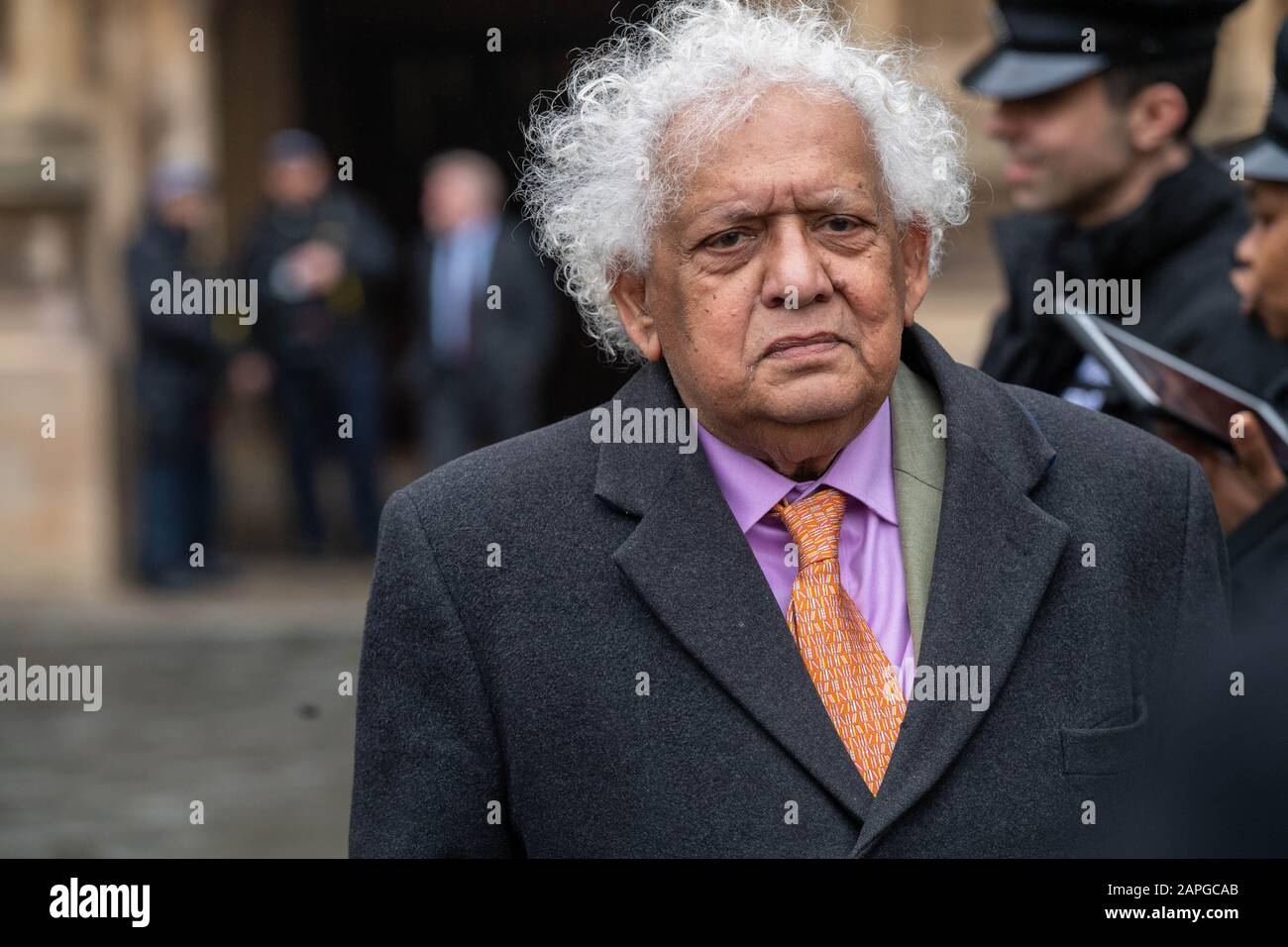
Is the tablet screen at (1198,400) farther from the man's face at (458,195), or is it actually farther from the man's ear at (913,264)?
the man's face at (458,195)

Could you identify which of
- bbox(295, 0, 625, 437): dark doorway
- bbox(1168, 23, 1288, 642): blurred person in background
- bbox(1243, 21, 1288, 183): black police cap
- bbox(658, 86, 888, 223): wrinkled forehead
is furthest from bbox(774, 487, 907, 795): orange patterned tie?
bbox(295, 0, 625, 437): dark doorway

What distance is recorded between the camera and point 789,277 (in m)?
2.69

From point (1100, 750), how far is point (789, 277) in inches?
27.5

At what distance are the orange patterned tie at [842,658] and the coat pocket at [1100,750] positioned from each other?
21 centimetres

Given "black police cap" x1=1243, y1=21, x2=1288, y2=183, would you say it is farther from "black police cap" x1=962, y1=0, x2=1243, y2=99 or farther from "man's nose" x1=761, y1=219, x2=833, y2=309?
"man's nose" x1=761, y1=219, x2=833, y2=309

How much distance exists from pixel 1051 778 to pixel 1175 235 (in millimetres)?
1734

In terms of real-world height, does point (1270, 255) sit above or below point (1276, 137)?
below

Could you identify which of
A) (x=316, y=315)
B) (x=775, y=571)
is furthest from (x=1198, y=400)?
(x=316, y=315)

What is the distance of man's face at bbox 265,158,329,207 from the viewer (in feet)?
37.6

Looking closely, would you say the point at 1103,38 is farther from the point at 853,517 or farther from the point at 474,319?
the point at 474,319

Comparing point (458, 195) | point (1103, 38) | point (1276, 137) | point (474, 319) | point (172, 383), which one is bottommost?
point (1276, 137)

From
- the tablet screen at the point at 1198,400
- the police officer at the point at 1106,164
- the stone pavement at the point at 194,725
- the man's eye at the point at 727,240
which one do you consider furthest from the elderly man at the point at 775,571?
the police officer at the point at 1106,164

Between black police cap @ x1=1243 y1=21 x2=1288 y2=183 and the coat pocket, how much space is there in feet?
3.69
